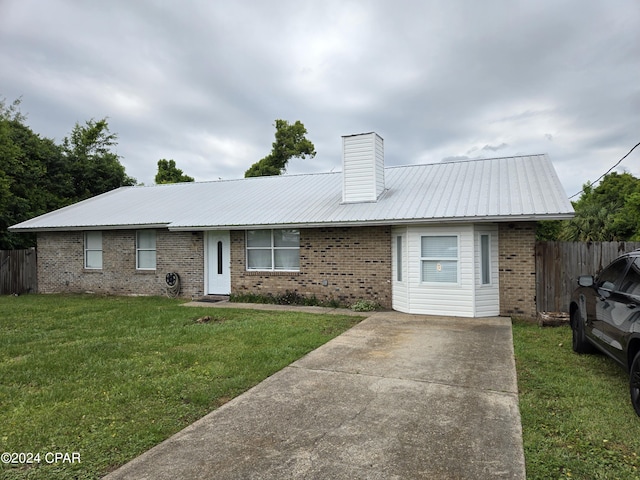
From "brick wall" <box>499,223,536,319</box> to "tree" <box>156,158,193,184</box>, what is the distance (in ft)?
111

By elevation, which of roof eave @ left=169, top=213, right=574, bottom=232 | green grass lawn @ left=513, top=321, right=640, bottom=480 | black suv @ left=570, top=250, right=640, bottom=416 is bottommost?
green grass lawn @ left=513, top=321, right=640, bottom=480

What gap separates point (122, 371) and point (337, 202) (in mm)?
8371

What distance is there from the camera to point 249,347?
702 centimetres

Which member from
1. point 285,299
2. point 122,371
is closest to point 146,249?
point 285,299

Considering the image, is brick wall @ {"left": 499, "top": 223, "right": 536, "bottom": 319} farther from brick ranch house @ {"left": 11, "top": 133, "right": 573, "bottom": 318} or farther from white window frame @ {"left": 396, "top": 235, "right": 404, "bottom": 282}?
white window frame @ {"left": 396, "top": 235, "right": 404, "bottom": 282}

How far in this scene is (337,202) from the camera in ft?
42.1

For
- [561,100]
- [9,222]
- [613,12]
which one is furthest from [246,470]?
[9,222]

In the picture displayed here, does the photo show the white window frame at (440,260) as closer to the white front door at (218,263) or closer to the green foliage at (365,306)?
the green foliage at (365,306)

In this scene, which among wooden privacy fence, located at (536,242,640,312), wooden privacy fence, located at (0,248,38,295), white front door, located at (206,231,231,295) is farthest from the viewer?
wooden privacy fence, located at (0,248,38,295)

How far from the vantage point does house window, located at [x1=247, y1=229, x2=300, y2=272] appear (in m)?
12.6

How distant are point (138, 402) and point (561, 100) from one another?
17.0 meters

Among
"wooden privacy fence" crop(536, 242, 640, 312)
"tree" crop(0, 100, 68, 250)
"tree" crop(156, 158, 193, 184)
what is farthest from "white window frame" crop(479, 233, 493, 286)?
"tree" crop(156, 158, 193, 184)

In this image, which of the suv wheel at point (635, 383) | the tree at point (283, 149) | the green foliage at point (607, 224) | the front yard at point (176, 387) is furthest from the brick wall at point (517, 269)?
the tree at point (283, 149)

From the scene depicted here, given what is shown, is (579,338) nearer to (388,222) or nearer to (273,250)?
(388,222)
